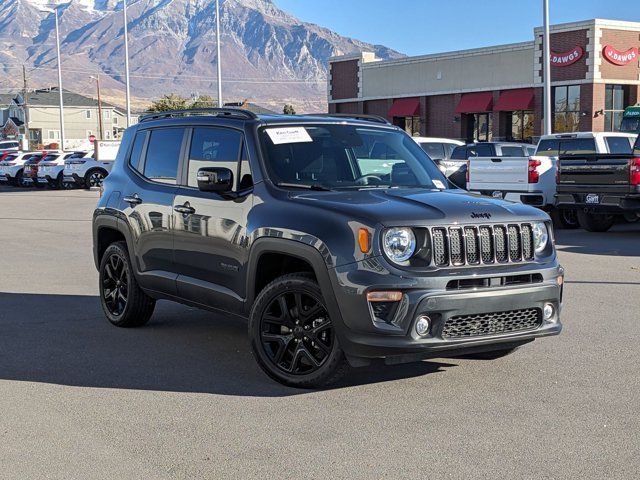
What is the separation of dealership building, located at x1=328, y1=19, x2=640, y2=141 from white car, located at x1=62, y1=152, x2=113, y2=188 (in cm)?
Result: 2111

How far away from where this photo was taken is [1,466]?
15.6ft

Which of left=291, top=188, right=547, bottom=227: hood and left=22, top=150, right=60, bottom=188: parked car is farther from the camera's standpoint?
left=22, top=150, right=60, bottom=188: parked car

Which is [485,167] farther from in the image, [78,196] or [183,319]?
[78,196]

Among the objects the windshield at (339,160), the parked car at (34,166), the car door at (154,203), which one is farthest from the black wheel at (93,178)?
the windshield at (339,160)

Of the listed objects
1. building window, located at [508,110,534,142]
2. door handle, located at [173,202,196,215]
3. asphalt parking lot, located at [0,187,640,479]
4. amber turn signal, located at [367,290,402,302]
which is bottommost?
asphalt parking lot, located at [0,187,640,479]

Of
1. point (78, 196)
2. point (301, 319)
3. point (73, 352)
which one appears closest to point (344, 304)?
point (301, 319)

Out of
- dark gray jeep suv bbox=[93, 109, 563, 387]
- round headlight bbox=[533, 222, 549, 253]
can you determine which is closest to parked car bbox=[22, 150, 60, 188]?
dark gray jeep suv bbox=[93, 109, 563, 387]

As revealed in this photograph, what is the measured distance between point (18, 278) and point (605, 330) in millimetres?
7441

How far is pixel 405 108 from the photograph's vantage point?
54.1 metres

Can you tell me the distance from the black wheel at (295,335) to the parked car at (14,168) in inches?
1599

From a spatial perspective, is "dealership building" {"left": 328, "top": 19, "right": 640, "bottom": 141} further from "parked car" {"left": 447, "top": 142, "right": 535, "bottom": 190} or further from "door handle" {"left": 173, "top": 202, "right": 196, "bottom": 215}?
"door handle" {"left": 173, "top": 202, "right": 196, "bottom": 215}

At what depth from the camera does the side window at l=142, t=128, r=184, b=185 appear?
25.3 ft

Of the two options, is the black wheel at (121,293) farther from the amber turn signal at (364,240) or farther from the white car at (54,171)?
the white car at (54,171)

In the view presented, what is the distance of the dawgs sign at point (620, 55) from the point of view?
1674 inches
